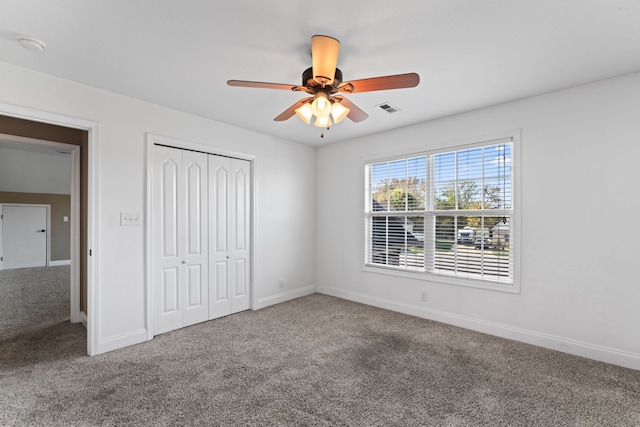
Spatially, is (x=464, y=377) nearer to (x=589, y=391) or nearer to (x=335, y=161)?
(x=589, y=391)

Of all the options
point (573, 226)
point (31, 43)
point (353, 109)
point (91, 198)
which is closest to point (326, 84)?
point (353, 109)

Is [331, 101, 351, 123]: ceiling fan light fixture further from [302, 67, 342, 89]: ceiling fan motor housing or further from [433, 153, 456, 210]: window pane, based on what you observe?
[433, 153, 456, 210]: window pane

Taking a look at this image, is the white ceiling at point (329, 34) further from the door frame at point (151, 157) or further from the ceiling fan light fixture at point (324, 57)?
the door frame at point (151, 157)

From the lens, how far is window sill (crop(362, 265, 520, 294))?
3.33 metres

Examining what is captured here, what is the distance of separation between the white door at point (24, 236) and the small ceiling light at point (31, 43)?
7.30 meters

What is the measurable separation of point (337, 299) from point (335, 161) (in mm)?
2219

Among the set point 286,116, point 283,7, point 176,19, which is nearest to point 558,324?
point 286,116

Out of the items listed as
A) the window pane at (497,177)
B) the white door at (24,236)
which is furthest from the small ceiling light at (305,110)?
the white door at (24,236)

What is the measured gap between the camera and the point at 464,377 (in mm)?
2496

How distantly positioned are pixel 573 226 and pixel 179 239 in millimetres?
4148

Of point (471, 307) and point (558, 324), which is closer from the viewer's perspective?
point (558, 324)

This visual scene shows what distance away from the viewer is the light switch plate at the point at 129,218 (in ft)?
10.2

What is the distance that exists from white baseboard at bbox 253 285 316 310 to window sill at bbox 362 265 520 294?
109 cm

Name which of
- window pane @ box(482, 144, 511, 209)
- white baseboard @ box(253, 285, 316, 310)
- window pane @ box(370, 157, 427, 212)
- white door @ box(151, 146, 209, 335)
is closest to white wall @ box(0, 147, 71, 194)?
white door @ box(151, 146, 209, 335)
